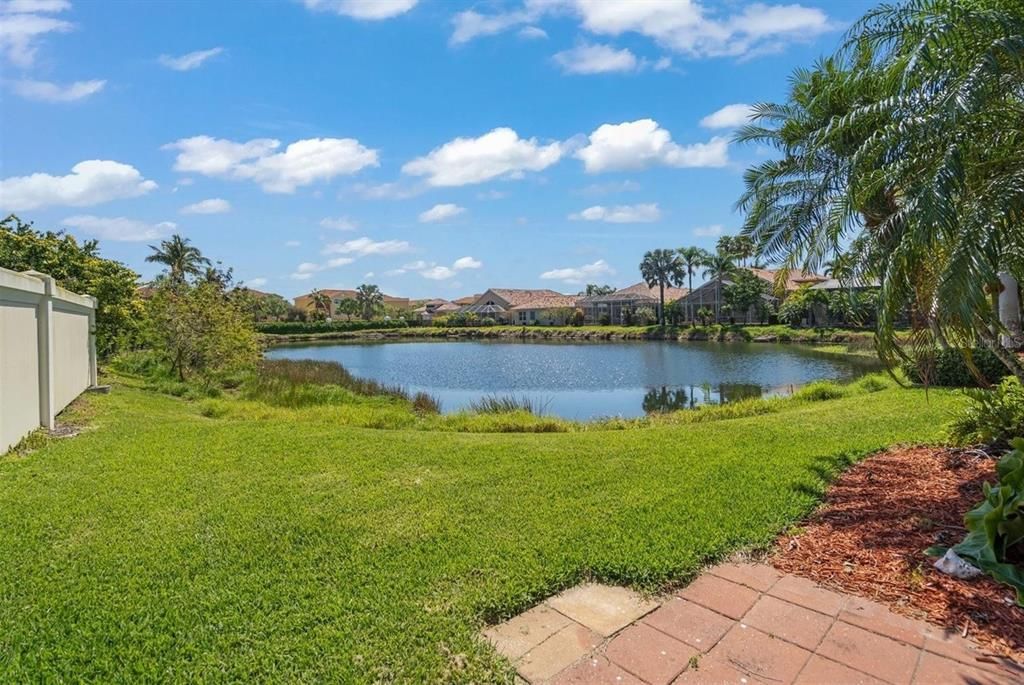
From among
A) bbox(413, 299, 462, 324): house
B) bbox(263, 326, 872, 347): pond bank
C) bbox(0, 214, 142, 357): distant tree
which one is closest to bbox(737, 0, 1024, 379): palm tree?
bbox(0, 214, 142, 357): distant tree

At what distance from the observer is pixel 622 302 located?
209 feet

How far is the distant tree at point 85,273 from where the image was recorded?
1396 centimetres

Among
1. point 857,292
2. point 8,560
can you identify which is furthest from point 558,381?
point 8,560

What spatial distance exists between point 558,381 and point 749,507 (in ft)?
59.6

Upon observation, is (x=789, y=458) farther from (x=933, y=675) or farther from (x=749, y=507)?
(x=933, y=675)

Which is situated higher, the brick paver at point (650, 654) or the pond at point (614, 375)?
the brick paver at point (650, 654)

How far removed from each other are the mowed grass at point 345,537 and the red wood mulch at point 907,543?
27 centimetres

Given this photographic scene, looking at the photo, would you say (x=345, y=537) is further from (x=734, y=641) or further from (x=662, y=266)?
(x=662, y=266)

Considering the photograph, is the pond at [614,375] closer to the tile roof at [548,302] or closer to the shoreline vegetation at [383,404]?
the shoreline vegetation at [383,404]

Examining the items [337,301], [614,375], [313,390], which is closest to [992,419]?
[313,390]

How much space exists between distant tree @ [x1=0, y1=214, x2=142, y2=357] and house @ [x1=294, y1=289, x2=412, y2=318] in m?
63.4

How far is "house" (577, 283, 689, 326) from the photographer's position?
61600 millimetres

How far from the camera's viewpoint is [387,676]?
2.55 meters

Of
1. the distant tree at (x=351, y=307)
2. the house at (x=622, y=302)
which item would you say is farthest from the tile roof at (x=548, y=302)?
the distant tree at (x=351, y=307)
